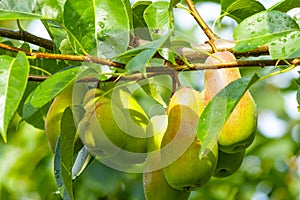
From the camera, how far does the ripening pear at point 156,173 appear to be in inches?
43.4

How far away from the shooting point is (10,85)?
0.89 meters

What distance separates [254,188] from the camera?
2516mm

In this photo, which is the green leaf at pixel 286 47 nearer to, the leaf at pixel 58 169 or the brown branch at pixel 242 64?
the brown branch at pixel 242 64

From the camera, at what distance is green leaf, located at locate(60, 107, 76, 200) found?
1101mm

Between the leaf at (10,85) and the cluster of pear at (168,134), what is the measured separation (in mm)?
188

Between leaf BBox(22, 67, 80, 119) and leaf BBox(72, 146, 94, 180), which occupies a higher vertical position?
leaf BBox(22, 67, 80, 119)

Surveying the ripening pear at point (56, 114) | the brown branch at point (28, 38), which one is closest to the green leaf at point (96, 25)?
the ripening pear at point (56, 114)

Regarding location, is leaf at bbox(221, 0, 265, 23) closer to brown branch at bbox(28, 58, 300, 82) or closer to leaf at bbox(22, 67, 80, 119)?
brown branch at bbox(28, 58, 300, 82)

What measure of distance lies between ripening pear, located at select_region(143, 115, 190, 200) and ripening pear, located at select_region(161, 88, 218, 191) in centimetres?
2

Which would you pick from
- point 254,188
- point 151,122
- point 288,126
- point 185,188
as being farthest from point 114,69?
point 288,126

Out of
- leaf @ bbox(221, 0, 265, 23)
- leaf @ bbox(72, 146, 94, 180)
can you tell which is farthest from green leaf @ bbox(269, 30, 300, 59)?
leaf @ bbox(72, 146, 94, 180)

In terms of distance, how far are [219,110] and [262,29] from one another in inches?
7.5

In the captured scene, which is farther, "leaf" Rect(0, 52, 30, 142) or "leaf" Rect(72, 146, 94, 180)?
"leaf" Rect(72, 146, 94, 180)

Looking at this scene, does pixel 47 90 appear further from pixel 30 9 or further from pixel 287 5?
pixel 287 5
